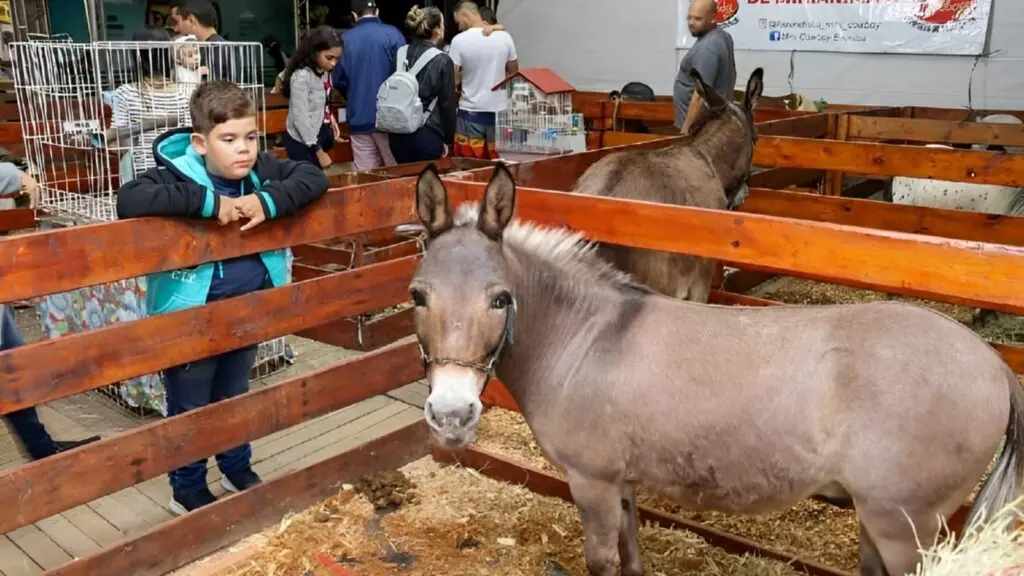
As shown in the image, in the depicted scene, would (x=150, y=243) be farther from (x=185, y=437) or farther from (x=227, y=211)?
(x=185, y=437)

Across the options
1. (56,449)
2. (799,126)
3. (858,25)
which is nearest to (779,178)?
(799,126)

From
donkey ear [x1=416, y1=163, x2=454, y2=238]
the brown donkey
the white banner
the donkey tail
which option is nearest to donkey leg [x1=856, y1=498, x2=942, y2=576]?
the donkey tail

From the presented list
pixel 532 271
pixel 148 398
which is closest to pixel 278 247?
pixel 532 271

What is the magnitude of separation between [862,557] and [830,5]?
339 inches

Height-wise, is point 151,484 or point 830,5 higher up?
point 830,5

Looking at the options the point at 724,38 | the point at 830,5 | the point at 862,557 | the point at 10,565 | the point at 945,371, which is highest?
the point at 830,5

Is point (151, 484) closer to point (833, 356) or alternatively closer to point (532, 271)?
point (532, 271)

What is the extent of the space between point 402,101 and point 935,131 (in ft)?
13.7

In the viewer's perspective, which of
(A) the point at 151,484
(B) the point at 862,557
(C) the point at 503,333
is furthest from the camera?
(A) the point at 151,484

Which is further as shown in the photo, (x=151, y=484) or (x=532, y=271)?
(x=151, y=484)

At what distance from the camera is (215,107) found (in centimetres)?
296

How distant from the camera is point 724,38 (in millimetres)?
5801

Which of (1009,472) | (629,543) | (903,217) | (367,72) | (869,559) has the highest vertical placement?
(367,72)

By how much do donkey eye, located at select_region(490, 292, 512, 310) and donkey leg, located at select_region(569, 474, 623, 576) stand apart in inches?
23.4
